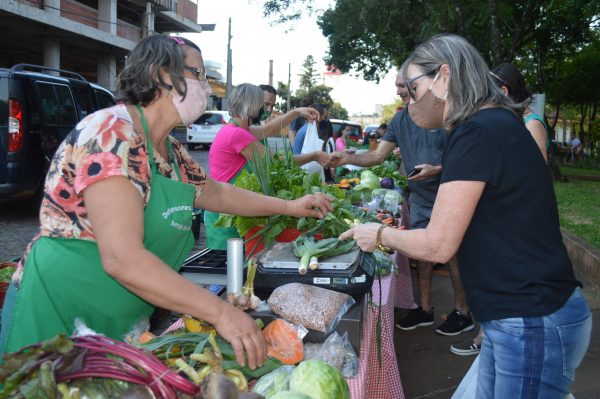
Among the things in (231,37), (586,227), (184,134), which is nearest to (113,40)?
(184,134)

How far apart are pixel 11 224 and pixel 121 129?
7.78 m

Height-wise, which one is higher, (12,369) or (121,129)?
(121,129)

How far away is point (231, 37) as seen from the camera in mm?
34656

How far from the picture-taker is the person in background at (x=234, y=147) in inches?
155

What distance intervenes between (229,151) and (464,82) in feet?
7.60

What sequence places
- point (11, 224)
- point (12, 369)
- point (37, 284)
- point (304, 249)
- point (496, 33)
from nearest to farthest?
point (12, 369) < point (37, 284) < point (304, 249) < point (11, 224) < point (496, 33)

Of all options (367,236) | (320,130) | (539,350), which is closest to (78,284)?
(367,236)

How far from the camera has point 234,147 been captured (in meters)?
4.04

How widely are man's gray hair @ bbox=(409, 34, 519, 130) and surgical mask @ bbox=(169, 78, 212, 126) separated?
2.80 feet

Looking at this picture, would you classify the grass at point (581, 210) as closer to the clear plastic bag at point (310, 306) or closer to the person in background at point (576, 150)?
the clear plastic bag at point (310, 306)

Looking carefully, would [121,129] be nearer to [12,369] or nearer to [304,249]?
[12,369]

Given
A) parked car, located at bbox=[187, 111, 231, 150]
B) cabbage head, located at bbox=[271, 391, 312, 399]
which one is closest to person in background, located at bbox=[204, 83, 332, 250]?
cabbage head, located at bbox=[271, 391, 312, 399]

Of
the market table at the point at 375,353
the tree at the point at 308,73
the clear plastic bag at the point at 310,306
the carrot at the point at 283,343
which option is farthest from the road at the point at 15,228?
the tree at the point at 308,73

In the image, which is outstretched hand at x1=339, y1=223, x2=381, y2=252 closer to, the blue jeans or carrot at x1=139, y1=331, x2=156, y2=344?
the blue jeans
